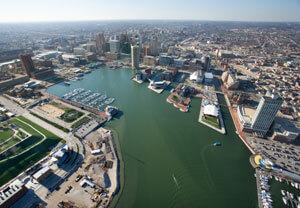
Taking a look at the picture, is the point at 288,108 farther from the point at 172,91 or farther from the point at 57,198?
the point at 57,198

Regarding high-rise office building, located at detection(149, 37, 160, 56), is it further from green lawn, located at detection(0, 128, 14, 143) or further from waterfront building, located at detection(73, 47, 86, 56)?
Result: green lawn, located at detection(0, 128, 14, 143)

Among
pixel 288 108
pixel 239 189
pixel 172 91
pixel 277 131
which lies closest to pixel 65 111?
pixel 172 91

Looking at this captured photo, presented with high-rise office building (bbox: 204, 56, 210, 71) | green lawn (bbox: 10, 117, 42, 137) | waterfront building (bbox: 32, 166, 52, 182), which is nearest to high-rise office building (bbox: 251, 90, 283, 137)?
waterfront building (bbox: 32, 166, 52, 182)

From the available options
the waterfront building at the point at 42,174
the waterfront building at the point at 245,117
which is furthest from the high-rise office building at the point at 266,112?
the waterfront building at the point at 42,174

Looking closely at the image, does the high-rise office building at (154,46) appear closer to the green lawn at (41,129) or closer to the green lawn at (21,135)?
the green lawn at (41,129)

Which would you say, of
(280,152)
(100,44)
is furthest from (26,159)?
(100,44)
